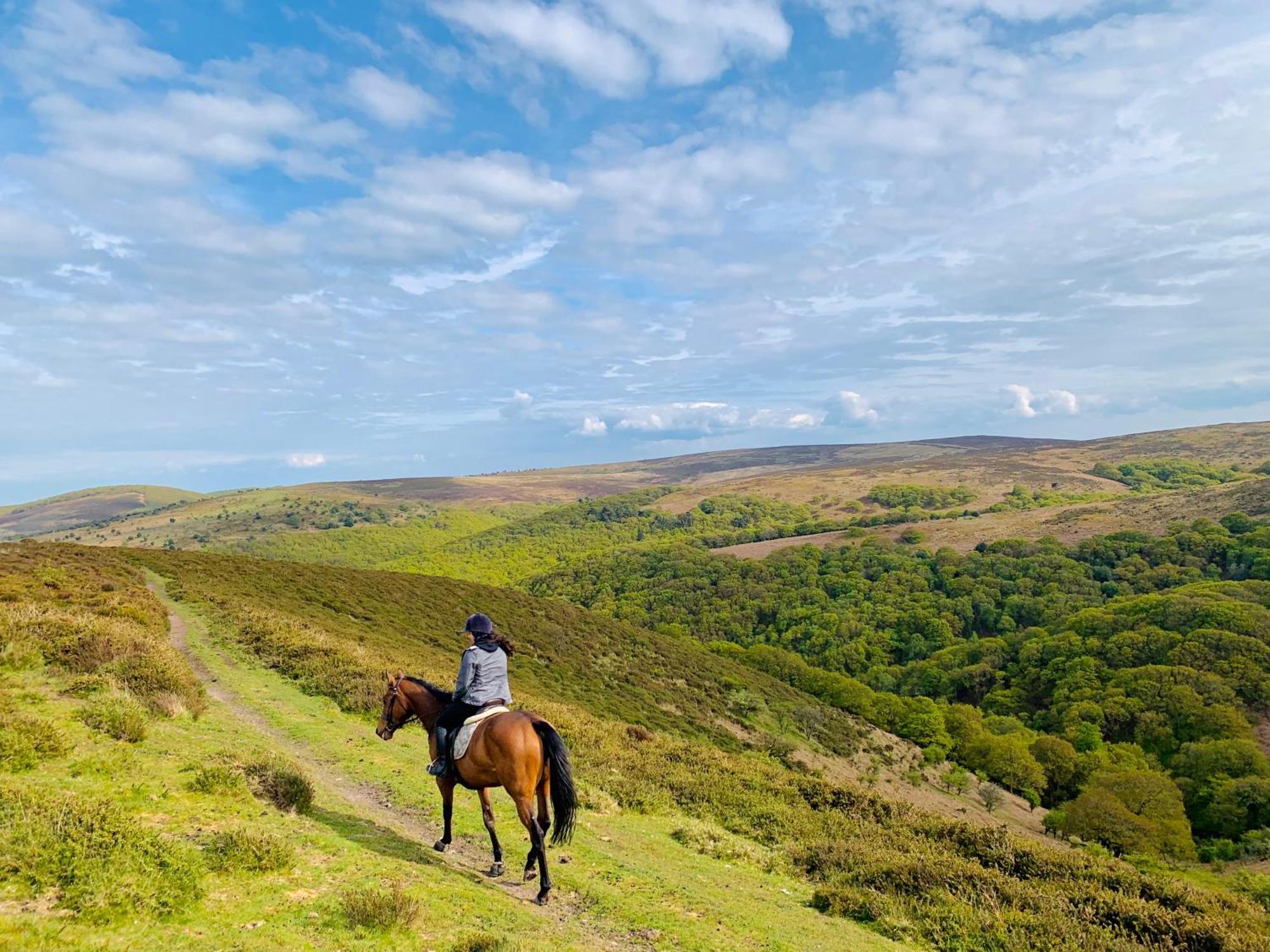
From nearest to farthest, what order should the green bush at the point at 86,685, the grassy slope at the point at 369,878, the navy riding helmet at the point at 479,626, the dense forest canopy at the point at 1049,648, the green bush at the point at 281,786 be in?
the grassy slope at the point at 369,878 < the navy riding helmet at the point at 479,626 < the green bush at the point at 281,786 < the green bush at the point at 86,685 < the dense forest canopy at the point at 1049,648

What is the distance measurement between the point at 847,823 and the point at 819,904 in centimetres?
515

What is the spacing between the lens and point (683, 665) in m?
53.3

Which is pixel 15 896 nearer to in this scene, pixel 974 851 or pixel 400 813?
pixel 400 813

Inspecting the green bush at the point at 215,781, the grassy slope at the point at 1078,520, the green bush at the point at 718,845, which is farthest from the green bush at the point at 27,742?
the grassy slope at the point at 1078,520

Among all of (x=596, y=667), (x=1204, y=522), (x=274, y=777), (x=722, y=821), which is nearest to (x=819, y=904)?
(x=722, y=821)

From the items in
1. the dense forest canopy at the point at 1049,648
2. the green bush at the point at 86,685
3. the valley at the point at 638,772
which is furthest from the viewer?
the dense forest canopy at the point at 1049,648

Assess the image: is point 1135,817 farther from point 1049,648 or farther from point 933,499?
point 933,499

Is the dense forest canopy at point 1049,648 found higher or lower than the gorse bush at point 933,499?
lower

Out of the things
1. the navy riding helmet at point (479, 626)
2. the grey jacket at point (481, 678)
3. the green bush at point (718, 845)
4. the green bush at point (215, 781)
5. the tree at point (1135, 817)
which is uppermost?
the navy riding helmet at point (479, 626)

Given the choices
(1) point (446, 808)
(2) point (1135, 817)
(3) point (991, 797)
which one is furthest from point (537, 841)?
(3) point (991, 797)

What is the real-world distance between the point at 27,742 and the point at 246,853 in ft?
14.4

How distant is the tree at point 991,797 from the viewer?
161 feet

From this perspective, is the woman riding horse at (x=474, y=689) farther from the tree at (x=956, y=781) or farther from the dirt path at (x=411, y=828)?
the tree at (x=956, y=781)

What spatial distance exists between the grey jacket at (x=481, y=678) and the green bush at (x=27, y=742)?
575 cm
